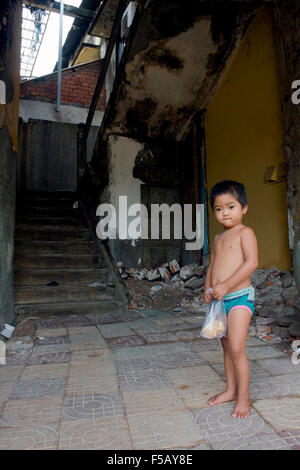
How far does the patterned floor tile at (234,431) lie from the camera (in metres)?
1.38

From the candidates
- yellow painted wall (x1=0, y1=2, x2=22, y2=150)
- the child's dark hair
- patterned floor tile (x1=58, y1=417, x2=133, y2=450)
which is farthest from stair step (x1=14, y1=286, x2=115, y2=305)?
the child's dark hair

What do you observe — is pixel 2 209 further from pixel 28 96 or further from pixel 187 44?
pixel 28 96

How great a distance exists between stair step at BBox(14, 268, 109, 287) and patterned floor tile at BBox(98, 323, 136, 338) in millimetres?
1414

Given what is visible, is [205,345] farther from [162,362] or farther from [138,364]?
[138,364]

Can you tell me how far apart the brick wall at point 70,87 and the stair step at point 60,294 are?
751 cm

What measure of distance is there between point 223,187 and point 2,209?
107 inches

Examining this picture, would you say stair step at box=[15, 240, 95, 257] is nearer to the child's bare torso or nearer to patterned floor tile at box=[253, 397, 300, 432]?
the child's bare torso

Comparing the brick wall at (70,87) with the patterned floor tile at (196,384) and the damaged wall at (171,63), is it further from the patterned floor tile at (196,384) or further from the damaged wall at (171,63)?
the patterned floor tile at (196,384)

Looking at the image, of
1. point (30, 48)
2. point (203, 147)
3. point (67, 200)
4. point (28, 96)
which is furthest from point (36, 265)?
point (30, 48)

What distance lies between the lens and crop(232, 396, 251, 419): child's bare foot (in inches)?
64.1

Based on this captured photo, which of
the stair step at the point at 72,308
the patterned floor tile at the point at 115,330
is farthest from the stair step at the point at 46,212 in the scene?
the patterned floor tile at the point at 115,330

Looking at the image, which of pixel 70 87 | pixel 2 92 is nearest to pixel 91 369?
pixel 2 92

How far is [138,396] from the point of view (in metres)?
1.91

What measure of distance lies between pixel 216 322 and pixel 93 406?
809mm
